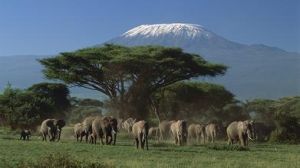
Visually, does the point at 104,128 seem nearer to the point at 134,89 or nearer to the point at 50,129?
the point at 50,129

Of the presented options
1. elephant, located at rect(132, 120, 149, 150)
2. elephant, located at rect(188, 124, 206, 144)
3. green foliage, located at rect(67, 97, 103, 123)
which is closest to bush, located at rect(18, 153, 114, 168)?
elephant, located at rect(132, 120, 149, 150)

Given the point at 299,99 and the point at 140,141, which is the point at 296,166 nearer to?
the point at 140,141

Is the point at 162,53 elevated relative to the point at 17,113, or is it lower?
elevated

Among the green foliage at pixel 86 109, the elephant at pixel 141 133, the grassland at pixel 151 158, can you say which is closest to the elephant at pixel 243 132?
the grassland at pixel 151 158

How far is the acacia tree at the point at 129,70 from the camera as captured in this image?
5994cm

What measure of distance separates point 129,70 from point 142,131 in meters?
28.6

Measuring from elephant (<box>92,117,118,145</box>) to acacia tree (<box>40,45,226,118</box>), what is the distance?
21.7 meters

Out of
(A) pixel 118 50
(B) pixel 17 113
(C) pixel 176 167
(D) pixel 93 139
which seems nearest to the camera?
(C) pixel 176 167

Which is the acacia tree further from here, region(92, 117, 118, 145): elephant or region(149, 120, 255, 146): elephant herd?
region(92, 117, 118, 145): elephant

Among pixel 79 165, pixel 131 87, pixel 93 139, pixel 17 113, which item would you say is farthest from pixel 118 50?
pixel 79 165

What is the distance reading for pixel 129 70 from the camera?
60.8m

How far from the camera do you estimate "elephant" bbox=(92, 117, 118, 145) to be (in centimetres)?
3632

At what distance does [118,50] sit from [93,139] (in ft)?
81.5

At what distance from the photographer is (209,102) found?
227 ft
